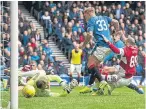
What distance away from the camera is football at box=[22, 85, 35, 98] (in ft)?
48.0

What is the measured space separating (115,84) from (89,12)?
6.42 ft

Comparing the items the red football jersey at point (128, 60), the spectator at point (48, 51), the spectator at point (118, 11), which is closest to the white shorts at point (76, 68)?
the spectator at point (48, 51)

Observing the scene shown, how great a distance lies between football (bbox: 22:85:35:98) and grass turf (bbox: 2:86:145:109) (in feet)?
0.37

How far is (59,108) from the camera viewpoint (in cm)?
1278

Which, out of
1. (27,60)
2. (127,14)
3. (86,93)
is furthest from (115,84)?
(127,14)

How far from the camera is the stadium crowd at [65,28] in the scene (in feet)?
80.0

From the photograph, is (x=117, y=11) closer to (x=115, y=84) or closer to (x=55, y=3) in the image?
(x=55, y=3)

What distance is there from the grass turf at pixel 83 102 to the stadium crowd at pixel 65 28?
7665 millimetres

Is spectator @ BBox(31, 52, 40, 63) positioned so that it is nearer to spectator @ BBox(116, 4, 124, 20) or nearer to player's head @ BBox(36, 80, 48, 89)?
spectator @ BBox(116, 4, 124, 20)

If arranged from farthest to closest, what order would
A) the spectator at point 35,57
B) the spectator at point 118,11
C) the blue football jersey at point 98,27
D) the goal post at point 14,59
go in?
the spectator at point 118,11 < the spectator at point 35,57 < the blue football jersey at point 98,27 < the goal post at point 14,59

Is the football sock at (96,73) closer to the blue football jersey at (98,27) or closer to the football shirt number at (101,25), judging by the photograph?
the blue football jersey at (98,27)

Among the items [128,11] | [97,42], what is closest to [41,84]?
[97,42]

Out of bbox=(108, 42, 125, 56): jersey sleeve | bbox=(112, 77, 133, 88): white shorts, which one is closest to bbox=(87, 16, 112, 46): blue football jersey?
bbox=(108, 42, 125, 56): jersey sleeve

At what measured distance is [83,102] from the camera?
1384cm
